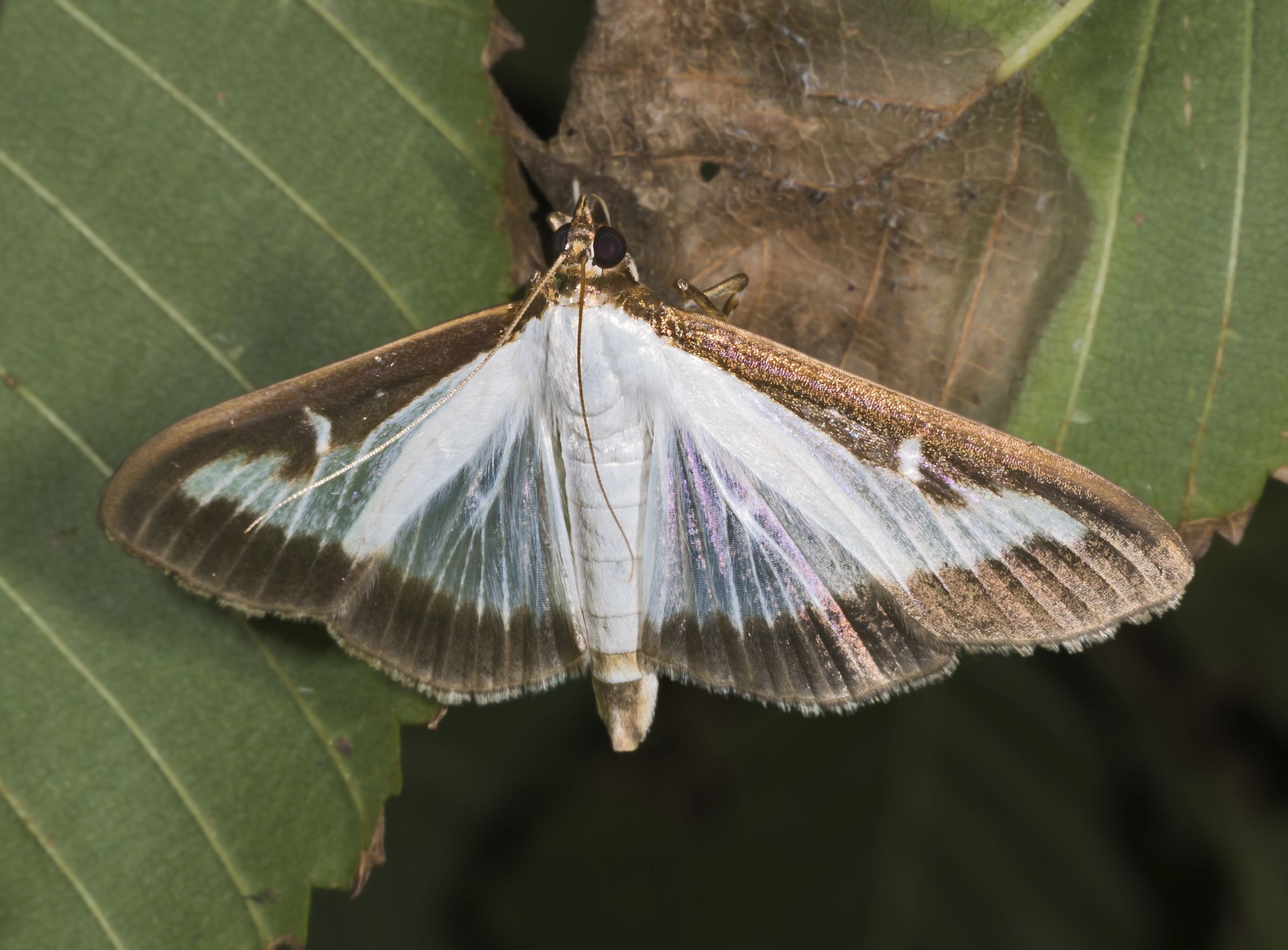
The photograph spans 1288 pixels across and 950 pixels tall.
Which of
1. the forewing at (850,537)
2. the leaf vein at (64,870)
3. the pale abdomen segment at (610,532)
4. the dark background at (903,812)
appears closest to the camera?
the forewing at (850,537)

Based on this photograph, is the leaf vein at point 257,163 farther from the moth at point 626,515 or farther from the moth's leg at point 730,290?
the moth's leg at point 730,290

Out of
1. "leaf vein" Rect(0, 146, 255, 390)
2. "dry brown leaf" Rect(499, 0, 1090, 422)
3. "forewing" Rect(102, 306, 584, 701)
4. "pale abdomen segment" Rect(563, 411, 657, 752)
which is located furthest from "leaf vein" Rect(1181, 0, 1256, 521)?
"leaf vein" Rect(0, 146, 255, 390)

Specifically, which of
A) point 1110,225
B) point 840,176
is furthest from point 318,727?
point 1110,225

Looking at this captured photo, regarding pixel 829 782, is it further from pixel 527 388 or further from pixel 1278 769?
pixel 527 388

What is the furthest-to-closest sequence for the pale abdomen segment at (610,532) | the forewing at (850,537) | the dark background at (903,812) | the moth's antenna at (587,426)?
the dark background at (903,812)
the pale abdomen segment at (610,532)
the moth's antenna at (587,426)
the forewing at (850,537)

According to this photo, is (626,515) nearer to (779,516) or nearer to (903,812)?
(779,516)

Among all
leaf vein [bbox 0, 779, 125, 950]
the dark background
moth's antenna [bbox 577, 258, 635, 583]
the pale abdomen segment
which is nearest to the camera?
moth's antenna [bbox 577, 258, 635, 583]

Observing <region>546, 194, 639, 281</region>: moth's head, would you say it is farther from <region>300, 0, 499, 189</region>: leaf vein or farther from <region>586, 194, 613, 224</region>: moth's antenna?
<region>300, 0, 499, 189</region>: leaf vein

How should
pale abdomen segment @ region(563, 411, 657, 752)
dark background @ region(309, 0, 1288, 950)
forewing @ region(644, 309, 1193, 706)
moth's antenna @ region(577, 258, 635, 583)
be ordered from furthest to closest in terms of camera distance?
dark background @ region(309, 0, 1288, 950) < pale abdomen segment @ region(563, 411, 657, 752) < moth's antenna @ region(577, 258, 635, 583) < forewing @ region(644, 309, 1193, 706)

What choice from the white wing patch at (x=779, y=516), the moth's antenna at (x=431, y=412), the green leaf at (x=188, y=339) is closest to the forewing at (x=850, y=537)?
the white wing patch at (x=779, y=516)
